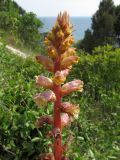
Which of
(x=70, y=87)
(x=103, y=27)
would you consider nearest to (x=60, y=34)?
(x=70, y=87)

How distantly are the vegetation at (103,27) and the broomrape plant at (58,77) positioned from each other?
3499cm

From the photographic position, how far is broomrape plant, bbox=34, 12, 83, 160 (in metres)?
2.60

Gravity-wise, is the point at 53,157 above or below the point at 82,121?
above

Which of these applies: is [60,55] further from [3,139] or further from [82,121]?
[82,121]

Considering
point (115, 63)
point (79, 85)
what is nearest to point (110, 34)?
point (115, 63)

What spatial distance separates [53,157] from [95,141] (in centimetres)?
362

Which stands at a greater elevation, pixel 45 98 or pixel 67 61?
pixel 67 61

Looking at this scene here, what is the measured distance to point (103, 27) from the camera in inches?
1543

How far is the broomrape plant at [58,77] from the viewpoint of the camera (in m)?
2.60

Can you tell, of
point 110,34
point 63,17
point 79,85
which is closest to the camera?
point 63,17

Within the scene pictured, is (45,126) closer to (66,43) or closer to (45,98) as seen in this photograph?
(45,98)

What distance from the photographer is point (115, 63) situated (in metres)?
9.54

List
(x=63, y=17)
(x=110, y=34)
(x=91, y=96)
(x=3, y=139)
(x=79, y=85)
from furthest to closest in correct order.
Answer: (x=110, y=34)
(x=91, y=96)
(x=3, y=139)
(x=79, y=85)
(x=63, y=17)

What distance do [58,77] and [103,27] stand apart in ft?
121
